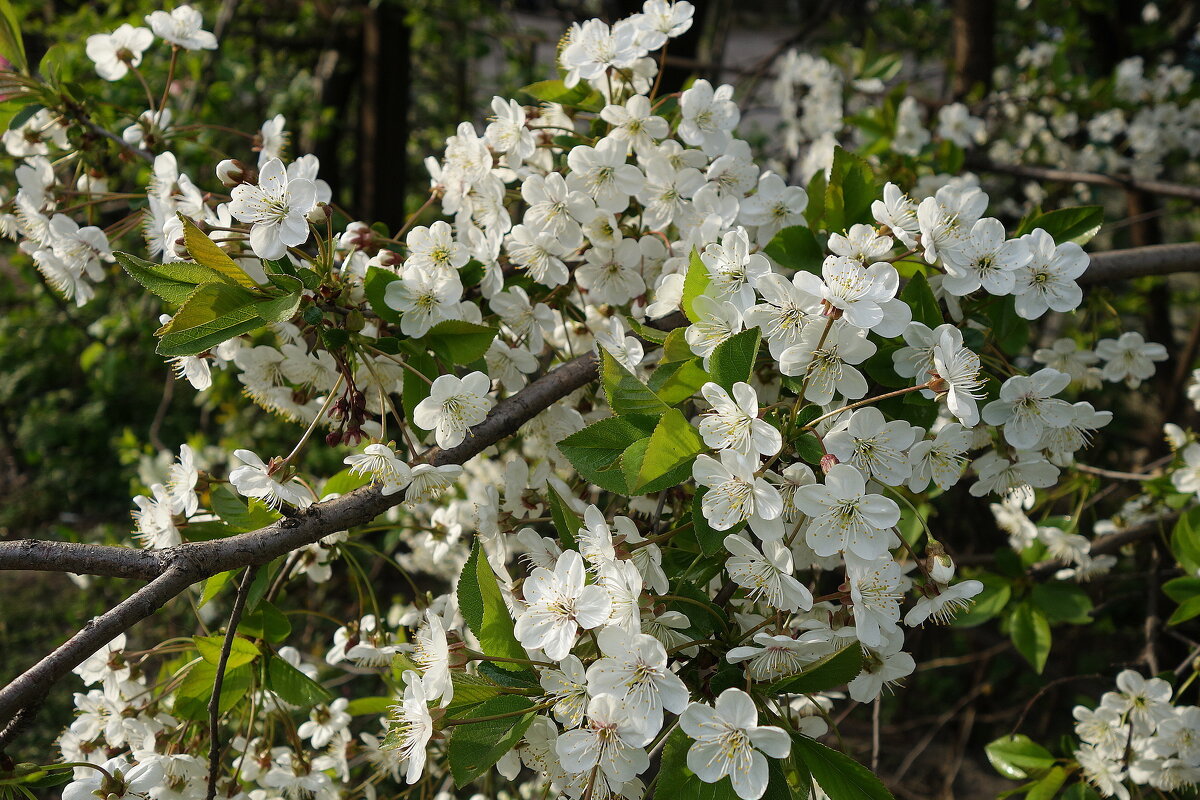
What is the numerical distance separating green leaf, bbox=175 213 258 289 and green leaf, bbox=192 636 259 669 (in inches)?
23.1

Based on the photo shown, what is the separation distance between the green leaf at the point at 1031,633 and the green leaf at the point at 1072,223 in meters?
0.94

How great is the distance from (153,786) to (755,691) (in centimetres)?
95

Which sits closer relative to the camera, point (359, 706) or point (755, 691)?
point (755, 691)

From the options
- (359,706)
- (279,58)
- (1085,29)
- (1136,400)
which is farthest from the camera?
(1136,400)

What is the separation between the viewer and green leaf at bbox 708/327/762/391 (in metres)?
1.04

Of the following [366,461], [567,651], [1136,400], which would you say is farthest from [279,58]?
[1136,400]

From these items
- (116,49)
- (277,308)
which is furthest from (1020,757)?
(116,49)

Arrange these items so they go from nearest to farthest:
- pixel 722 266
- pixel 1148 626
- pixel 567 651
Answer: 1. pixel 567 651
2. pixel 722 266
3. pixel 1148 626

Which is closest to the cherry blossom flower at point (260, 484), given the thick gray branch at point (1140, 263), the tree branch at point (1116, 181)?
the thick gray branch at point (1140, 263)

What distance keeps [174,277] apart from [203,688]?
0.70 metres

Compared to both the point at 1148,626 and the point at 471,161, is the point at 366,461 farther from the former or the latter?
the point at 1148,626

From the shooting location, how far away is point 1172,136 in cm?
367

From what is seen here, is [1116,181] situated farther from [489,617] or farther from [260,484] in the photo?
[260,484]

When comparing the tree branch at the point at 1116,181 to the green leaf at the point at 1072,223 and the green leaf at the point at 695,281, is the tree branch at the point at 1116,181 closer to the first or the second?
the green leaf at the point at 1072,223
